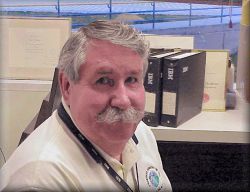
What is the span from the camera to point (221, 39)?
8.22 ft

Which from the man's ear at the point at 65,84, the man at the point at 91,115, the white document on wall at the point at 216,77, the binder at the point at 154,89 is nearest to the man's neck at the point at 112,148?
the man at the point at 91,115

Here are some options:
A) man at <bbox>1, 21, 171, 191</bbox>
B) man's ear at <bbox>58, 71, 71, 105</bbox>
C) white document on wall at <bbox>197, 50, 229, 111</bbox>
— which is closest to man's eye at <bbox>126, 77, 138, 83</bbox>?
man at <bbox>1, 21, 171, 191</bbox>

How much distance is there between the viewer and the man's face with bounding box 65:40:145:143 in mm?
863

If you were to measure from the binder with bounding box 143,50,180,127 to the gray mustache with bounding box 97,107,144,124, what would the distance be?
79cm

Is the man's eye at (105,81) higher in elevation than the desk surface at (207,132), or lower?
higher

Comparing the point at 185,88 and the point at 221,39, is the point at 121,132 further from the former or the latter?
the point at 221,39

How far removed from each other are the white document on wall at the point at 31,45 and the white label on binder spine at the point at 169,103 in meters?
0.58

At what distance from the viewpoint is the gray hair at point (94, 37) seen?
87 centimetres

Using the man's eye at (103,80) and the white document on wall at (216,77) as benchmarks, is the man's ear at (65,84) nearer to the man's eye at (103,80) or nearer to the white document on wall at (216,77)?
the man's eye at (103,80)

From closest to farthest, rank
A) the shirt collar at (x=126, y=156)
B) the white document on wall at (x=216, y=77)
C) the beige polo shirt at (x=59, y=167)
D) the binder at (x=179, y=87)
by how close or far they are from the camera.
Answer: the beige polo shirt at (x=59, y=167) → the shirt collar at (x=126, y=156) → the binder at (x=179, y=87) → the white document on wall at (x=216, y=77)

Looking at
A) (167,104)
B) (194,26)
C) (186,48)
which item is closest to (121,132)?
(167,104)

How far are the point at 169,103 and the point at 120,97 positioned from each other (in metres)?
0.84

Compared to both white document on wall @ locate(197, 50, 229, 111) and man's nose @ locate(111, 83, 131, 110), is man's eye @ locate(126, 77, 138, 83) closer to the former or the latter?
man's nose @ locate(111, 83, 131, 110)

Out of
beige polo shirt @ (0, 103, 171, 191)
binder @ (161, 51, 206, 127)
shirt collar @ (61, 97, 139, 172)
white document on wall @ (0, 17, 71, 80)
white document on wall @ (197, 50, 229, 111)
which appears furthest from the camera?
white document on wall @ (0, 17, 71, 80)
